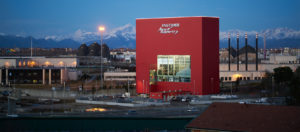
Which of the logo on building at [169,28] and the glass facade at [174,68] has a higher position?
the logo on building at [169,28]

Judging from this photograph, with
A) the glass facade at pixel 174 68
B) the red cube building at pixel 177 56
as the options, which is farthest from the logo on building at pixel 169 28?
the glass facade at pixel 174 68

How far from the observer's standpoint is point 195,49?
38.4m

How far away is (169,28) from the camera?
39.9 metres

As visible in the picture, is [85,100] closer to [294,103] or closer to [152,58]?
[152,58]

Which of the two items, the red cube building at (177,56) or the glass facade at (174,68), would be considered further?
the glass facade at (174,68)

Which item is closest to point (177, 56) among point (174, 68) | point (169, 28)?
point (174, 68)

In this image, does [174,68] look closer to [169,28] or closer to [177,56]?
[177,56]

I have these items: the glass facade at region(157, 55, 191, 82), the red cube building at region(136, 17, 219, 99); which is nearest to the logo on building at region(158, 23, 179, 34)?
the red cube building at region(136, 17, 219, 99)

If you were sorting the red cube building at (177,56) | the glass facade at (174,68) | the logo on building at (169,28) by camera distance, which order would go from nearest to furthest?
the red cube building at (177,56) < the glass facade at (174,68) < the logo on building at (169,28)

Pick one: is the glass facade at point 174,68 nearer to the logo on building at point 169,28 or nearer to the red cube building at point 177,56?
the red cube building at point 177,56

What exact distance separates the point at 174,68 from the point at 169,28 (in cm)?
364

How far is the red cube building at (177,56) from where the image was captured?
125ft

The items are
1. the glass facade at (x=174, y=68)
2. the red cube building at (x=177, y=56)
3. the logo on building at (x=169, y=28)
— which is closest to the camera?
the red cube building at (x=177, y=56)

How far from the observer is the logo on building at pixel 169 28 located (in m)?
39.5
